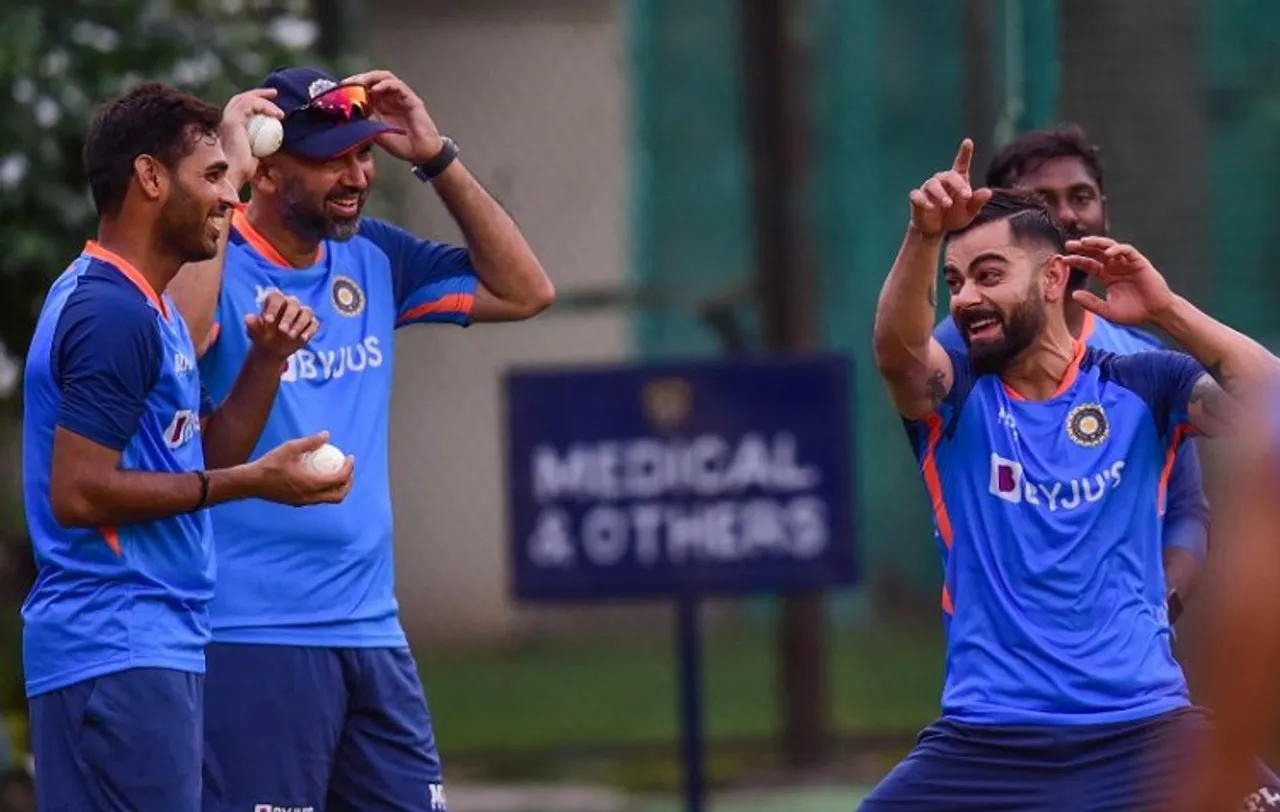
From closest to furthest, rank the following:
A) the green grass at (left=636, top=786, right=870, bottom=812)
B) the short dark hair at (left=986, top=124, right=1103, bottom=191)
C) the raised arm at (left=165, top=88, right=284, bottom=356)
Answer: the raised arm at (left=165, top=88, right=284, bottom=356), the short dark hair at (left=986, top=124, right=1103, bottom=191), the green grass at (left=636, top=786, right=870, bottom=812)

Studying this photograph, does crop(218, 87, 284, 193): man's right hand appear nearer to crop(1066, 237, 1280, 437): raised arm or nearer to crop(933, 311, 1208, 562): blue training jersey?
crop(933, 311, 1208, 562): blue training jersey

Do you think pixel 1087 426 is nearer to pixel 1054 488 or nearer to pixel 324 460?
pixel 1054 488

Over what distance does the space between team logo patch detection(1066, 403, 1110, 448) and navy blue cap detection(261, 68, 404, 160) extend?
174 cm

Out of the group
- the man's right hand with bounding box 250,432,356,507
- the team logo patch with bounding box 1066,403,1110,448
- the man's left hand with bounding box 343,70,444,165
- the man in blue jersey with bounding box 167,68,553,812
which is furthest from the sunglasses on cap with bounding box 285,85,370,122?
the team logo patch with bounding box 1066,403,1110,448

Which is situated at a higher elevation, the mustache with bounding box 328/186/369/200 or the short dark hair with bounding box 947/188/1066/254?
the mustache with bounding box 328/186/369/200

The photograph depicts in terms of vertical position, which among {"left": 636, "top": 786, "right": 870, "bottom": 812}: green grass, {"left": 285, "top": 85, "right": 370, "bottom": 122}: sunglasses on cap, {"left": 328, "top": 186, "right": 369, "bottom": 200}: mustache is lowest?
{"left": 636, "top": 786, "right": 870, "bottom": 812}: green grass

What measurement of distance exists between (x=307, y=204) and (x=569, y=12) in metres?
5.50

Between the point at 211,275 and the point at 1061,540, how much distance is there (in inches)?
77.7

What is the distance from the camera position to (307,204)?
5.75 meters

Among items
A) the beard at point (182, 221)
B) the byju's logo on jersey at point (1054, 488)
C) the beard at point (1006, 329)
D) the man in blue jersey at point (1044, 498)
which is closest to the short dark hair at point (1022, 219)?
the man in blue jersey at point (1044, 498)

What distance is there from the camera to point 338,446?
5.72m

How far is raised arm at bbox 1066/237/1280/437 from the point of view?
5.22 metres

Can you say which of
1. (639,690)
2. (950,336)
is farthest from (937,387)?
(639,690)

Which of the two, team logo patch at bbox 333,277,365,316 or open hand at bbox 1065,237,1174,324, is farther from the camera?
team logo patch at bbox 333,277,365,316
